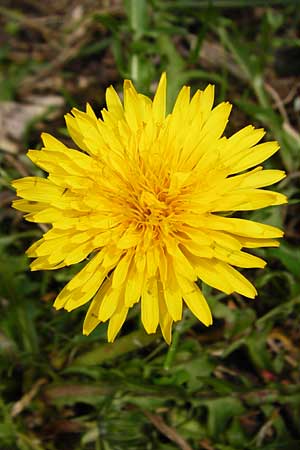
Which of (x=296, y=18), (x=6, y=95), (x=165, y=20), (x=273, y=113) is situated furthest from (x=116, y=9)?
(x=273, y=113)

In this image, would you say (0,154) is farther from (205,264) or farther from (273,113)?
(205,264)

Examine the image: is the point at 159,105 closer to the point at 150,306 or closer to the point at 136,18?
the point at 150,306

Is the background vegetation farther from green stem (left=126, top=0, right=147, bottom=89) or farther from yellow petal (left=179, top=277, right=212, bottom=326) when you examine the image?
yellow petal (left=179, top=277, right=212, bottom=326)

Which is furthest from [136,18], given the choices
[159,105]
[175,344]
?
[175,344]

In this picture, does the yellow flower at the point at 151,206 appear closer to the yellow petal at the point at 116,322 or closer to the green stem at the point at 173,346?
the yellow petal at the point at 116,322

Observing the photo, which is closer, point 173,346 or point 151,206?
point 151,206

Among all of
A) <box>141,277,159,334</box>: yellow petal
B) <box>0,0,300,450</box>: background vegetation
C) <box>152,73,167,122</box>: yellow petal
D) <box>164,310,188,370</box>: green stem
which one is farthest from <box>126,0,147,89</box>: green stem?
<box>141,277,159,334</box>: yellow petal
